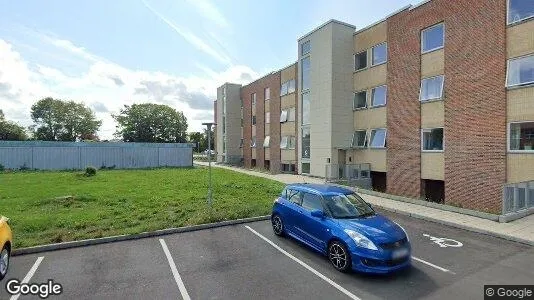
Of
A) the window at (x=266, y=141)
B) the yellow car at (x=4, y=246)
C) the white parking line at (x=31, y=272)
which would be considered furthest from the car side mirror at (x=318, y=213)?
the window at (x=266, y=141)

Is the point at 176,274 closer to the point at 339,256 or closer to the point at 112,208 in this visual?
the point at 339,256

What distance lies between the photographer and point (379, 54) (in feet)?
68.1

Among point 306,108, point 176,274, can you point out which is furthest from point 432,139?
point 176,274

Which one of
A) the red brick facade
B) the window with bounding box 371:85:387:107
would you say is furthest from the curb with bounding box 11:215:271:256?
the window with bounding box 371:85:387:107

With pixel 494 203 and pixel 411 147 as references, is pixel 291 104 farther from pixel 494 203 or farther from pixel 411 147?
pixel 494 203

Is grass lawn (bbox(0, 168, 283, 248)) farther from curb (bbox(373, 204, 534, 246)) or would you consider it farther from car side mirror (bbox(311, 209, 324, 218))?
curb (bbox(373, 204, 534, 246))

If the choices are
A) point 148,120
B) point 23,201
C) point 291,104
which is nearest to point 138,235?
point 23,201

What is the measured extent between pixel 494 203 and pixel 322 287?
12534 millimetres

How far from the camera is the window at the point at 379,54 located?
20237 mm

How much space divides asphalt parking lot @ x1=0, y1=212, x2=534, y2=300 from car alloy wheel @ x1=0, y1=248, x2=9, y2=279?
0.19 metres

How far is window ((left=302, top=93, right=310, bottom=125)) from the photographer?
25922 millimetres

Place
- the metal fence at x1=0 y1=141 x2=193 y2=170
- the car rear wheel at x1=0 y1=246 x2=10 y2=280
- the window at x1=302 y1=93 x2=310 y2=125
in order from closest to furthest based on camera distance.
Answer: the car rear wheel at x1=0 y1=246 x2=10 y2=280 → the window at x1=302 y1=93 x2=310 y2=125 → the metal fence at x1=0 y1=141 x2=193 y2=170

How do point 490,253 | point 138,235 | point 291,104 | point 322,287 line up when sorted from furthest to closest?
1. point 291,104
2. point 138,235
3. point 490,253
4. point 322,287

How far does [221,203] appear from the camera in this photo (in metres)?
13.5
